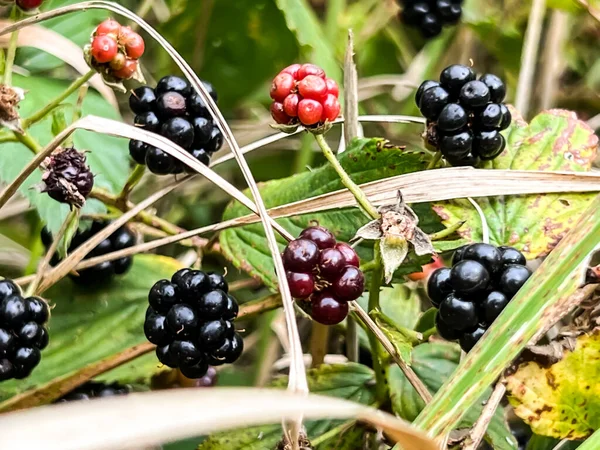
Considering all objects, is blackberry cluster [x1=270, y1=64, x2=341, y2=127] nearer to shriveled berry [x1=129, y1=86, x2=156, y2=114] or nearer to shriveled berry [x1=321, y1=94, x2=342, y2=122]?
shriveled berry [x1=321, y1=94, x2=342, y2=122]

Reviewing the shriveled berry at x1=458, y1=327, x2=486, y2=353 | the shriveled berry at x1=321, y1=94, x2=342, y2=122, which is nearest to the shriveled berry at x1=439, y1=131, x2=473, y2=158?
the shriveled berry at x1=321, y1=94, x2=342, y2=122

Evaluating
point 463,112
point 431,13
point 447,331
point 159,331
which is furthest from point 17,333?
point 431,13

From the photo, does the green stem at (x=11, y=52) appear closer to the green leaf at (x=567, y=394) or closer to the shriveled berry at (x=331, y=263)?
the shriveled berry at (x=331, y=263)

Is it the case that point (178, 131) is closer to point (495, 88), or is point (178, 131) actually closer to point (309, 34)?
point (495, 88)

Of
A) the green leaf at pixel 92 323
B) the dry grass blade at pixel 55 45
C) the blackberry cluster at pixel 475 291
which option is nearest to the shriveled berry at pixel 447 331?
the blackberry cluster at pixel 475 291

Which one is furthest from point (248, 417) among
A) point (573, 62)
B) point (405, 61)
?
point (573, 62)

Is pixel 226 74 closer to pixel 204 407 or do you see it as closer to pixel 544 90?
pixel 544 90
